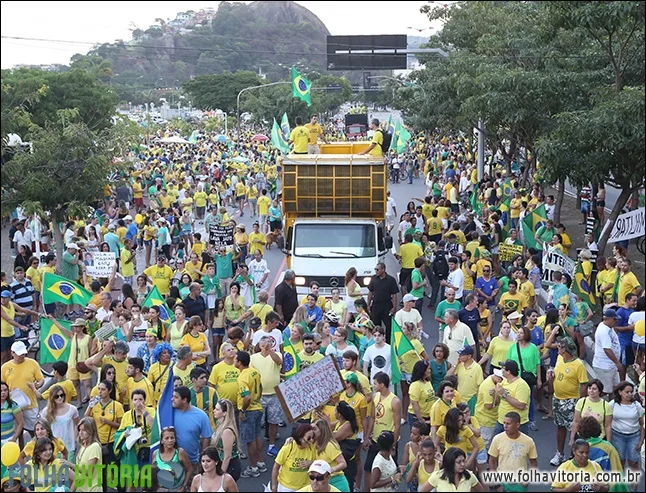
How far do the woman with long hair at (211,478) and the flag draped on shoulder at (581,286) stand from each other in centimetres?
804

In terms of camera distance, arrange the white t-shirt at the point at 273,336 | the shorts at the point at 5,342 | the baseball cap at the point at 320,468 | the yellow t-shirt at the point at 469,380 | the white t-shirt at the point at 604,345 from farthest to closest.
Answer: the shorts at the point at 5,342 → the white t-shirt at the point at 273,336 → the white t-shirt at the point at 604,345 → the yellow t-shirt at the point at 469,380 → the baseball cap at the point at 320,468

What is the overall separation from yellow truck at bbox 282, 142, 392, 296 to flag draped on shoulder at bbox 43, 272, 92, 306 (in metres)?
4.43

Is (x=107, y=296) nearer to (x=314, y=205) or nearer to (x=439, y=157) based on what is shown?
(x=314, y=205)

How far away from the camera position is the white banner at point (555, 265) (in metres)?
14.8

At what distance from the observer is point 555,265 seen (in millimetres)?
15047

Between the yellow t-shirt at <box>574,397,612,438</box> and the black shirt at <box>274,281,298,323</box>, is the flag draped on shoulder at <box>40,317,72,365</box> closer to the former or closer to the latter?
the black shirt at <box>274,281,298,323</box>

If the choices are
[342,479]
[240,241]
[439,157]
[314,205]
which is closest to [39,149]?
[240,241]

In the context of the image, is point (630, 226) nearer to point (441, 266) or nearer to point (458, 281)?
point (458, 281)

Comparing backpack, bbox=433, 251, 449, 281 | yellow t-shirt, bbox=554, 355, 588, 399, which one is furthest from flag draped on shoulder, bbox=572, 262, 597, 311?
yellow t-shirt, bbox=554, 355, 588, 399

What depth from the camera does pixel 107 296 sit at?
A: 1358cm

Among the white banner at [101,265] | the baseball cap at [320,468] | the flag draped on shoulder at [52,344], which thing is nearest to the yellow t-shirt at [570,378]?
the baseball cap at [320,468]

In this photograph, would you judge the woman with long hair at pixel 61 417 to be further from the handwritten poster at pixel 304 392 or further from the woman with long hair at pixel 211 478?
the woman with long hair at pixel 211 478

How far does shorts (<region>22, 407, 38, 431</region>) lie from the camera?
1070 centimetres

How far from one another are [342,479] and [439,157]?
39.7m
